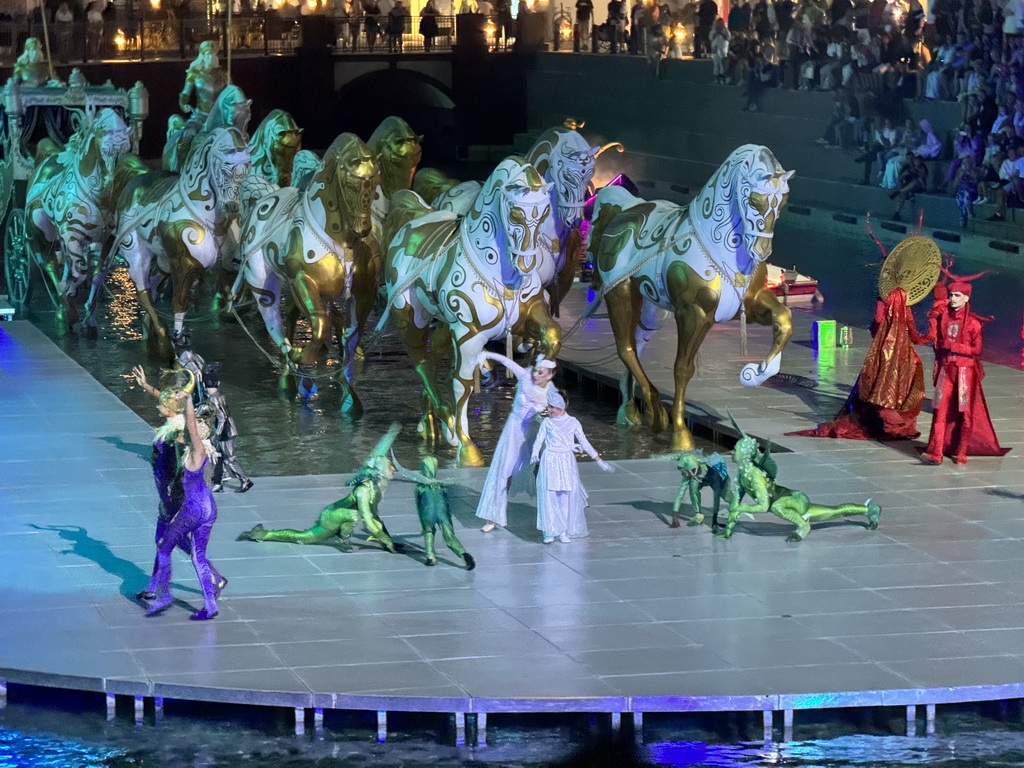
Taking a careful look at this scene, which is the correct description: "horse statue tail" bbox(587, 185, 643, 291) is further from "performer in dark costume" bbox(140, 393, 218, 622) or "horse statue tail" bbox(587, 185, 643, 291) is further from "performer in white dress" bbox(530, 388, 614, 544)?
"performer in dark costume" bbox(140, 393, 218, 622)

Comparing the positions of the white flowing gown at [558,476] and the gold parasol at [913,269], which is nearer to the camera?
the white flowing gown at [558,476]

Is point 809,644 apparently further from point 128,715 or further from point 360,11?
point 360,11

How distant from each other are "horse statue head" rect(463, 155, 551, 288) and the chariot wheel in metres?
8.88

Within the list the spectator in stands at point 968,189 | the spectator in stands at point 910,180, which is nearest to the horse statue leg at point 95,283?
the spectator in stands at point 968,189

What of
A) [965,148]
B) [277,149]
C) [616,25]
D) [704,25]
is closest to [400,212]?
[277,149]

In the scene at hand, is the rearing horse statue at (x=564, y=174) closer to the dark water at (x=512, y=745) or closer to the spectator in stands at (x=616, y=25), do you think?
the dark water at (x=512, y=745)

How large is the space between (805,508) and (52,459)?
5.53 meters

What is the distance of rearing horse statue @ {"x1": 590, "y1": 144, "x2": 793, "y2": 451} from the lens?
14.1 metres

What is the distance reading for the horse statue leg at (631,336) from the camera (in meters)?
15.3

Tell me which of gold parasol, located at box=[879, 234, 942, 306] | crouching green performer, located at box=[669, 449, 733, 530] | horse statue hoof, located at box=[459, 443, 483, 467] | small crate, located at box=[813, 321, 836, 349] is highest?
gold parasol, located at box=[879, 234, 942, 306]

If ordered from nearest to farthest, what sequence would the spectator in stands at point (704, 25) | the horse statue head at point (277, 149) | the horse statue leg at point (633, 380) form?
1. the horse statue leg at point (633, 380)
2. the horse statue head at point (277, 149)
3. the spectator in stands at point (704, 25)

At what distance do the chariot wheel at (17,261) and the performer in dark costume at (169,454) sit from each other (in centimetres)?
1196

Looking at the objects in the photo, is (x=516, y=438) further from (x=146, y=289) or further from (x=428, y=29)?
(x=428, y=29)

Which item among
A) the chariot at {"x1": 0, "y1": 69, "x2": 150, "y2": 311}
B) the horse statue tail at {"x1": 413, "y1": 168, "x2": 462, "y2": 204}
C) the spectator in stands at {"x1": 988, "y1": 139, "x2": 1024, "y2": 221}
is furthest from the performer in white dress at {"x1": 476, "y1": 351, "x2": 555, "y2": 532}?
the spectator in stands at {"x1": 988, "y1": 139, "x2": 1024, "y2": 221}
